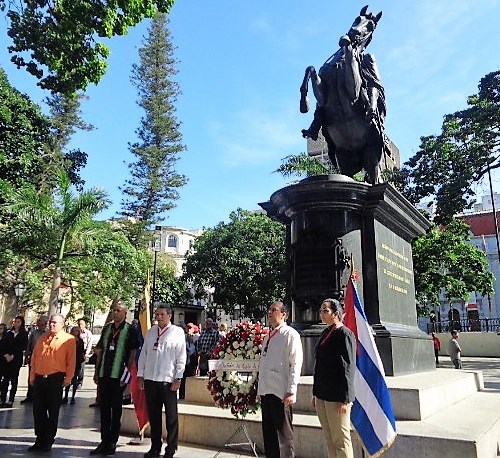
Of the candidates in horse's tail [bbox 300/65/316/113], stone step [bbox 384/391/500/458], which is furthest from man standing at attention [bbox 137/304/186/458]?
horse's tail [bbox 300/65/316/113]

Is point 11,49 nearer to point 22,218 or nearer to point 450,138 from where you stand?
point 22,218

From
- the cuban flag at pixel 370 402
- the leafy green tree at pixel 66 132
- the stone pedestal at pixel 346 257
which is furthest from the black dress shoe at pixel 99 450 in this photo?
the leafy green tree at pixel 66 132

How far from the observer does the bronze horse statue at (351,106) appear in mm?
8516

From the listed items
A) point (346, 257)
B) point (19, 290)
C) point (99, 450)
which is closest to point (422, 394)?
point (346, 257)

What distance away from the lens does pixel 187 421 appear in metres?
6.17

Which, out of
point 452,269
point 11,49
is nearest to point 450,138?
point 452,269

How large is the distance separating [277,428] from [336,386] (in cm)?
84

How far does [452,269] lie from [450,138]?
8.75m

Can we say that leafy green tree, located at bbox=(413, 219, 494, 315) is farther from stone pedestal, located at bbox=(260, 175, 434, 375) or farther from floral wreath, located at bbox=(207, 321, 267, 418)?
floral wreath, located at bbox=(207, 321, 267, 418)

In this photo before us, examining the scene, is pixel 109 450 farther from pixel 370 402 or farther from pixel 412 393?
pixel 412 393

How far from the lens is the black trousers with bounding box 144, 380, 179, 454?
5.53 meters

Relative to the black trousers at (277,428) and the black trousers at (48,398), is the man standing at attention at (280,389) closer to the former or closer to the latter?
the black trousers at (277,428)

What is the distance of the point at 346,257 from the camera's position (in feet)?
23.5

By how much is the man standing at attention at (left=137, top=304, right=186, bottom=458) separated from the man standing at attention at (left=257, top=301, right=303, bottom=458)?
4.33ft
